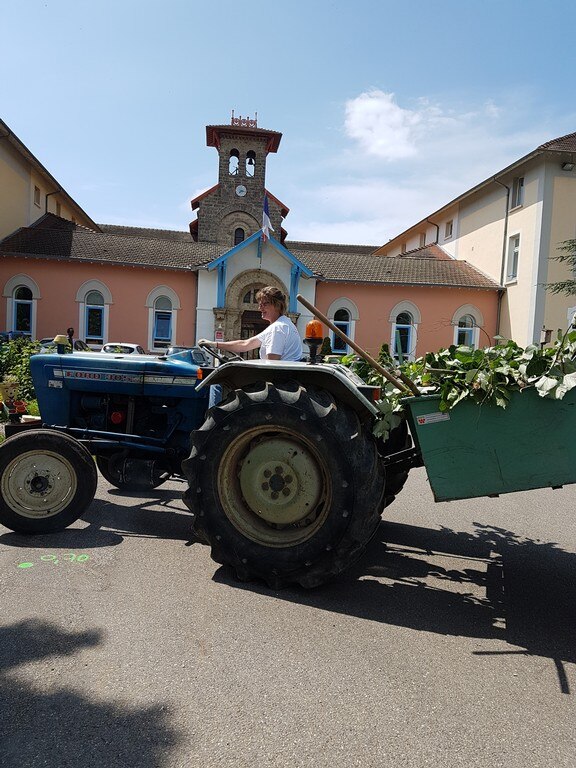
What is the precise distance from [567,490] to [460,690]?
489 cm

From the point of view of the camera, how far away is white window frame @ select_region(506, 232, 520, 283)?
25.2m

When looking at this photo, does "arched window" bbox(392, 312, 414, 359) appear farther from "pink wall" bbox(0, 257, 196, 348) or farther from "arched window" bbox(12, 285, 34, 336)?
"arched window" bbox(12, 285, 34, 336)

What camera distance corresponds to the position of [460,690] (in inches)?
98.8

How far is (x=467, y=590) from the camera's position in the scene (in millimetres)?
3682

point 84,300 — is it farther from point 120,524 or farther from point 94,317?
point 120,524

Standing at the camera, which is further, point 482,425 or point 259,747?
point 482,425

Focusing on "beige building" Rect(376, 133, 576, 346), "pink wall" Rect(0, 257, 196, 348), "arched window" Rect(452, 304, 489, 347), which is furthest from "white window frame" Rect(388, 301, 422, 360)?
"pink wall" Rect(0, 257, 196, 348)

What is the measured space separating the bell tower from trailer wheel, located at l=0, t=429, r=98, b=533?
107ft

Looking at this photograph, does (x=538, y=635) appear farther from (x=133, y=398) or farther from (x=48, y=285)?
(x=48, y=285)

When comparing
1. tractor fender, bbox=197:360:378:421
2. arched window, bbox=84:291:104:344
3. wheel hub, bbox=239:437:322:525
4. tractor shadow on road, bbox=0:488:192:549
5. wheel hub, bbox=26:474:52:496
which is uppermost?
arched window, bbox=84:291:104:344

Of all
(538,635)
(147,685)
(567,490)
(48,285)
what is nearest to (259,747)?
(147,685)

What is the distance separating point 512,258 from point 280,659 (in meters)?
25.6

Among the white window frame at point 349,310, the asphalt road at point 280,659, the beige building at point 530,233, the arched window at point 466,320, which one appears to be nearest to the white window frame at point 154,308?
the white window frame at point 349,310

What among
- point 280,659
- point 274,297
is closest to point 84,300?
point 274,297
